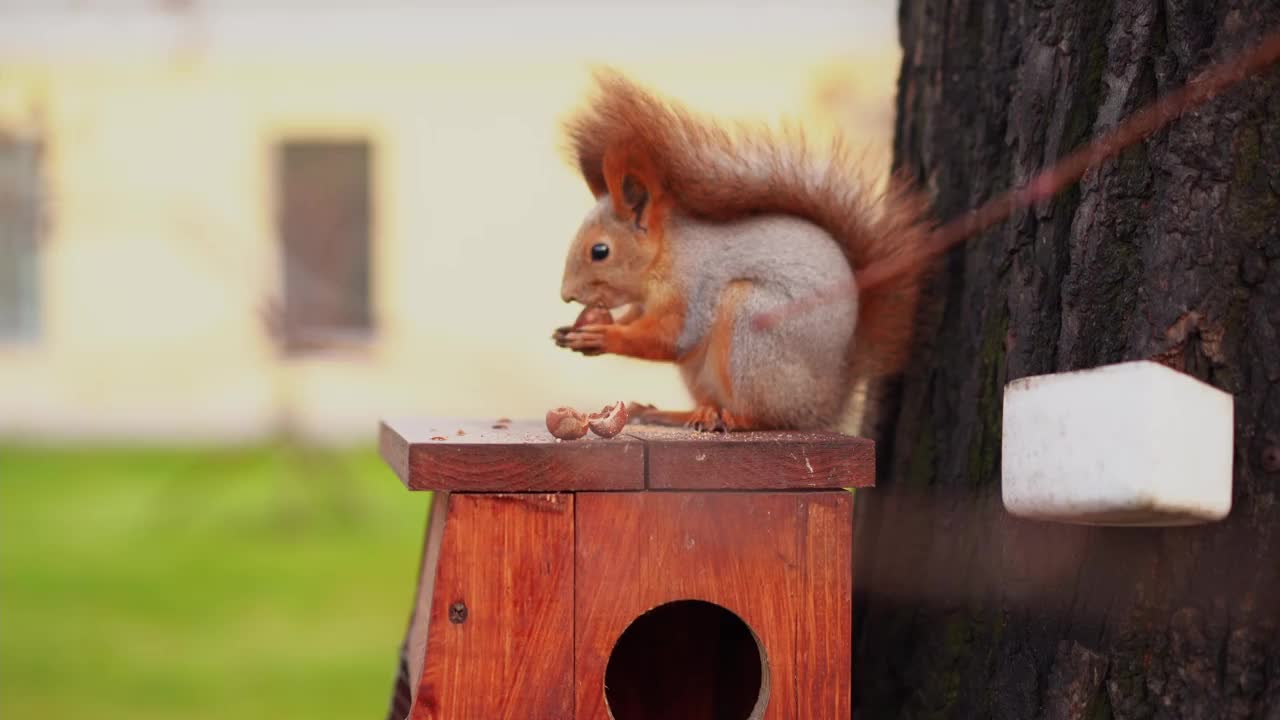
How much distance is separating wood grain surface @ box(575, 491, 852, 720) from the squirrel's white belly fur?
0.17 meters

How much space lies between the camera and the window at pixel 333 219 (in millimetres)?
6719

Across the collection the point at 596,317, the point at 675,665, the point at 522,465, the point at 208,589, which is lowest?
the point at 208,589

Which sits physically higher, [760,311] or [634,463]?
[760,311]

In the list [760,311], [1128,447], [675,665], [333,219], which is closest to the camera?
[1128,447]

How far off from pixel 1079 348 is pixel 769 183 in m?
0.33

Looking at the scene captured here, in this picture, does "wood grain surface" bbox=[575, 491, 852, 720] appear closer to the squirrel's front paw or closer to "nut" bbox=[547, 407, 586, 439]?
"nut" bbox=[547, 407, 586, 439]

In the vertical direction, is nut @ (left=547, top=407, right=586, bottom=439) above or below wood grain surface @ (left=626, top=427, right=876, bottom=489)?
above

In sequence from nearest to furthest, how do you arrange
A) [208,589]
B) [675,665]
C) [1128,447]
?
A: [1128,447] < [675,665] < [208,589]

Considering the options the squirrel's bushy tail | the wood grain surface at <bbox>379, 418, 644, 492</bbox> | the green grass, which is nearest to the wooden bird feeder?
the wood grain surface at <bbox>379, 418, 644, 492</bbox>

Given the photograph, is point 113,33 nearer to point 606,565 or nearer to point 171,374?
point 171,374

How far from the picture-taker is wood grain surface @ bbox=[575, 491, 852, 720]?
3.94 ft

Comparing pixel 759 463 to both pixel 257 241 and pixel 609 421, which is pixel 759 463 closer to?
pixel 609 421

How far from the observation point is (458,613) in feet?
3.91

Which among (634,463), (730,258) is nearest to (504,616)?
(634,463)
